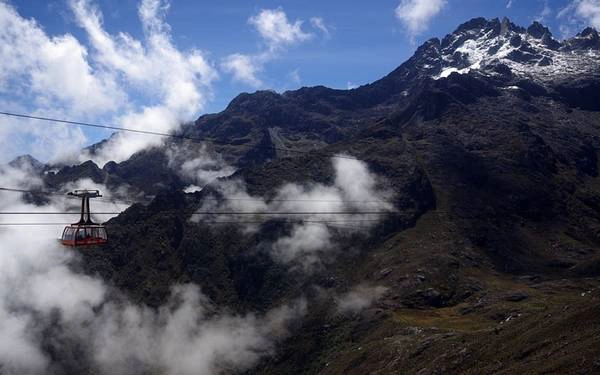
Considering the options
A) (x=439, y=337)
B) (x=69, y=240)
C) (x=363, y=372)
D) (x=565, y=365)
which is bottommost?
(x=363, y=372)

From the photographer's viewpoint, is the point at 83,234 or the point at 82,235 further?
the point at 83,234

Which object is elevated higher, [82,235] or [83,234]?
[83,234]

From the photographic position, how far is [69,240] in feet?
313

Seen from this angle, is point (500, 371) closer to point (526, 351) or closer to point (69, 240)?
point (526, 351)

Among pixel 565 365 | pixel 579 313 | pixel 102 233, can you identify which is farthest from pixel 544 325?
pixel 102 233

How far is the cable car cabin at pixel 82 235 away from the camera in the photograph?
94.8 meters

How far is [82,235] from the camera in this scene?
96.1 m

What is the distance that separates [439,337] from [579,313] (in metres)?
56.1

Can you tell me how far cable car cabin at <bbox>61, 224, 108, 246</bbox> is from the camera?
94.8 metres

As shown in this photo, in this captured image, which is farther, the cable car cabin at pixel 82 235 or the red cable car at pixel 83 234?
the cable car cabin at pixel 82 235

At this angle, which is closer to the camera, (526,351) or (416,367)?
(526,351)

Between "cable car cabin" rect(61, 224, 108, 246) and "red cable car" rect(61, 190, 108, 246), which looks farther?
"cable car cabin" rect(61, 224, 108, 246)

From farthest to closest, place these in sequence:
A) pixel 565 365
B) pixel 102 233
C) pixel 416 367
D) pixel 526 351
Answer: pixel 416 367 < pixel 526 351 < pixel 102 233 < pixel 565 365

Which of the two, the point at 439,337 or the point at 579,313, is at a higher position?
the point at 579,313
